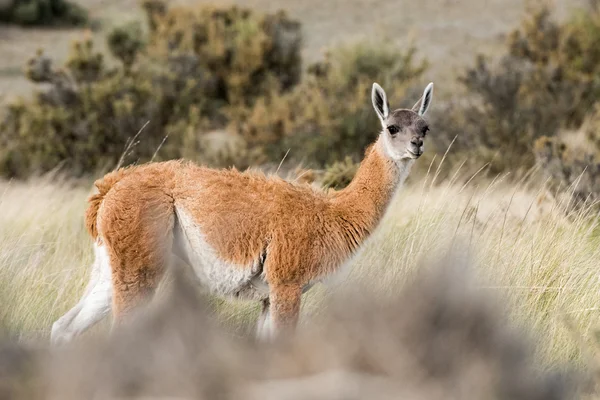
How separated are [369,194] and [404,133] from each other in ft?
1.51

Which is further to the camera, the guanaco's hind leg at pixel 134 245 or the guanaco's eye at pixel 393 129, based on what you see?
the guanaco's eye at pixel 393 129

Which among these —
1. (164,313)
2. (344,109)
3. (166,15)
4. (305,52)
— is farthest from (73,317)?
(305,52)

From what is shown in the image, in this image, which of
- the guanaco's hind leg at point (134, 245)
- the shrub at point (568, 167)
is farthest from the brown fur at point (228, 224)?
the shrub at point (568, 167)

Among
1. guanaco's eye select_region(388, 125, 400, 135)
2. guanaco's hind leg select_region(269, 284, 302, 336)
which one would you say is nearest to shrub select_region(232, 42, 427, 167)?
guanaco's eye select_region(388, 125, 400, 135)

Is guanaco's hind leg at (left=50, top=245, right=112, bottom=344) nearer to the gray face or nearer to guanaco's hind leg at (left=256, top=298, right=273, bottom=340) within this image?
guanaco's hind leg at (left=256, top=298, right=273, bottom=340)

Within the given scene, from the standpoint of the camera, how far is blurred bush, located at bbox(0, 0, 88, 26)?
41281mm

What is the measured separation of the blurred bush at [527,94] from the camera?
17.3 metres

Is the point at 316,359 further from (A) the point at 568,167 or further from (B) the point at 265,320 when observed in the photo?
(A) the point at 568,167

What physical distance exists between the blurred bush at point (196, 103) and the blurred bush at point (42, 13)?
16762mm

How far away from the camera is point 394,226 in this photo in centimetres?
726

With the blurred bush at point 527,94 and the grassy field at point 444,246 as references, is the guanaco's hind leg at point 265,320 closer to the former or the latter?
the grassy field at point 444,246

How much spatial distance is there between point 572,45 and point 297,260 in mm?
20652

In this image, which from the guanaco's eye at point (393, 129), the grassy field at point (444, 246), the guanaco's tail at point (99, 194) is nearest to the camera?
the guanaco's tail at point (99, 194)

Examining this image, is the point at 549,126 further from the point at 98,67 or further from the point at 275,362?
the point at 275,362
